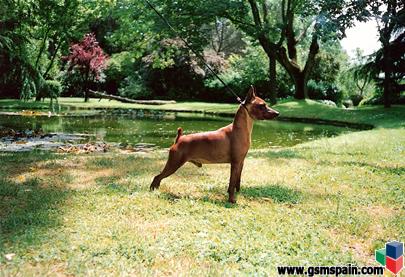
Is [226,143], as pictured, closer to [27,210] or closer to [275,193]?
[275,193]

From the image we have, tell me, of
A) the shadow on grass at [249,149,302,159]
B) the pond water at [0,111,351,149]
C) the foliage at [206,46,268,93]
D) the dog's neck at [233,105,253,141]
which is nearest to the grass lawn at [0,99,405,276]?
the dog's neck at [233,105,253,141]

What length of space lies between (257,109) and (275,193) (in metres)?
1.27

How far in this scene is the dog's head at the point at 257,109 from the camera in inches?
218

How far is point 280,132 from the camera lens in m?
17.2

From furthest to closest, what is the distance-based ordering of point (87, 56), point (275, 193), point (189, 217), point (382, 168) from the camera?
point (87, 56) → point (382, 168) → point (275, 193) → point (189, 217)

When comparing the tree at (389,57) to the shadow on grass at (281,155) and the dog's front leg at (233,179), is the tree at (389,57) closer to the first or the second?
the shadow on grass at (281,155)

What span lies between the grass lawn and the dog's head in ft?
3.62

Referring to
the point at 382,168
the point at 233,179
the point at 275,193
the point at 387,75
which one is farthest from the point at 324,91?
the point at 233,179

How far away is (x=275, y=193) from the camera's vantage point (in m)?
6.03

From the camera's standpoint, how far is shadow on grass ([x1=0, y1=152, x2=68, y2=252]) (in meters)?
4.00

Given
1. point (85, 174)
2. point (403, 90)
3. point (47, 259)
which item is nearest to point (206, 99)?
point (403, 90)

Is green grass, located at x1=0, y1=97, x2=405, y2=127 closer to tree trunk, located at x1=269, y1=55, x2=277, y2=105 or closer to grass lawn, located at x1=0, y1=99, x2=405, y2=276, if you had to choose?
tree trunk, located at x1=269, y1=55, x2=277, y2=105

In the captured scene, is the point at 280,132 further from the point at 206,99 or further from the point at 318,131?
the point at 206,99

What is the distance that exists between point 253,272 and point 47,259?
169cm
